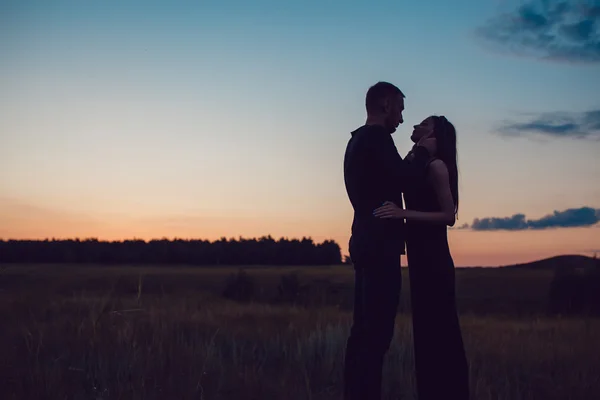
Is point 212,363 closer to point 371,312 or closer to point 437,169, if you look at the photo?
point 371,312

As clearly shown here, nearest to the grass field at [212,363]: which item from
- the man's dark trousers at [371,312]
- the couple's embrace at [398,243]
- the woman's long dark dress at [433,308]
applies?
the woman's long dark dress at [433,308]

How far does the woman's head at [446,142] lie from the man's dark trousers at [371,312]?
66 centimetres

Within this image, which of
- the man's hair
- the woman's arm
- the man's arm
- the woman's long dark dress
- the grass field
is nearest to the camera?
the man's arm

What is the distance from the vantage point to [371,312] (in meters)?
3.98

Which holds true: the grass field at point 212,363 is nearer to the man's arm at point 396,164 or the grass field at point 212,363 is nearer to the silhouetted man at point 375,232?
the silhouetted man at point 375,232

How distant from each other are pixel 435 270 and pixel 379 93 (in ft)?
3.88

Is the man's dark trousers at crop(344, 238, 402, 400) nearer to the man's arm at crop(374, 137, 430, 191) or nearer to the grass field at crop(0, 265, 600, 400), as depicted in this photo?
the man's arm at crop(374, 137, 430, 191)

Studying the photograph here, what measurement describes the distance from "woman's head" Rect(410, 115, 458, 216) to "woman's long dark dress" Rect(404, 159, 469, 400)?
0.18 metres

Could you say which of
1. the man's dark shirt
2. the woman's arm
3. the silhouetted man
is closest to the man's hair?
the silhouetted man

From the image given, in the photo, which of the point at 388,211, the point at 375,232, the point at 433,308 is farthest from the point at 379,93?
the point at 433,308

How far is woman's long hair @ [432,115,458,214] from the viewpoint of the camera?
4.25 m

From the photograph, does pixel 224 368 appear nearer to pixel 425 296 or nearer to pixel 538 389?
pixel 425 296

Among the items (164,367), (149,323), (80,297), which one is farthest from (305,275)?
(164,367)

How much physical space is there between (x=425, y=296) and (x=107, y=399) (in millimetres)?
2316
